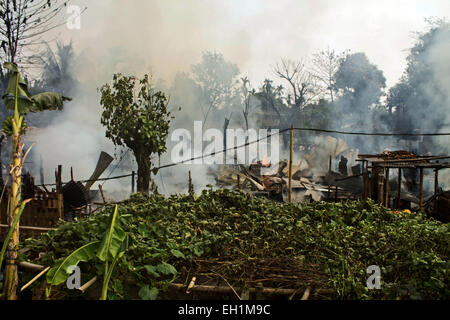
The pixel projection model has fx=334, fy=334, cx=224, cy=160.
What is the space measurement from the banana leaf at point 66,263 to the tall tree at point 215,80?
18.6 meters

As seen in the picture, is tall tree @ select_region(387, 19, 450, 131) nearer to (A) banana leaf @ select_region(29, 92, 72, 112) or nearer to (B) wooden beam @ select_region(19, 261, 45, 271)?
(A) banana leaf @ select_region(29, 92, 72, 112)

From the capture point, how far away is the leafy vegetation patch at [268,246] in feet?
11.1

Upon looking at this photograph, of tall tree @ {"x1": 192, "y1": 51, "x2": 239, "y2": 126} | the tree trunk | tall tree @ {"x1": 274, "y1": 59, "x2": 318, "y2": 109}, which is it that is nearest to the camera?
the tree trunk

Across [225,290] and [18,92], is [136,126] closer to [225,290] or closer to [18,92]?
[18,92]

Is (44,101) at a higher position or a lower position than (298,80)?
lower

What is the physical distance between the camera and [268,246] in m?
4.21

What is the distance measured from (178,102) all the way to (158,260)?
18.2 metres

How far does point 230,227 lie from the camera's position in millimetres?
4797

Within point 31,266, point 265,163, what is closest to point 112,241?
point 31,266

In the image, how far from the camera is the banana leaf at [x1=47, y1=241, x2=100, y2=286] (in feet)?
9.90

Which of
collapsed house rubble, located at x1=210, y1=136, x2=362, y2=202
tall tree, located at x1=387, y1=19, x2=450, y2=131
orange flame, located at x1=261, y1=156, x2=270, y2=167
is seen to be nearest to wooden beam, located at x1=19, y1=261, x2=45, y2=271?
collapsed house rubble, located at x1=210, y1=136, x2=362, y2=202

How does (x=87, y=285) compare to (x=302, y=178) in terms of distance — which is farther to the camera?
(x=302, y=178)

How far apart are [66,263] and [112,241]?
1.64 feet

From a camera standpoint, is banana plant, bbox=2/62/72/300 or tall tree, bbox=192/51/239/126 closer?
banana plant, bbox=2/62/72/300
